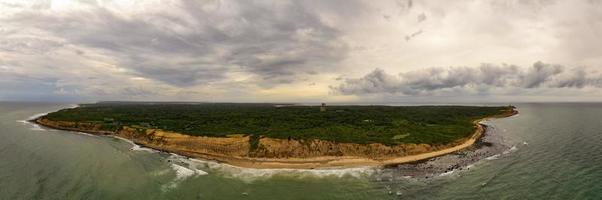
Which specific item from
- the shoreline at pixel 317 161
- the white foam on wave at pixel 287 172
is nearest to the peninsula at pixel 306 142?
the shoreline at pixel 317 161

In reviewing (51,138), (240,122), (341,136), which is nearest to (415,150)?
(341,136)

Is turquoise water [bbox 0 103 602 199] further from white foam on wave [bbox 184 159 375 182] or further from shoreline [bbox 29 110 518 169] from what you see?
shoreline [bbox 29 110 518 169]

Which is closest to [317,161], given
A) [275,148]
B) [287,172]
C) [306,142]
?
[306,142]

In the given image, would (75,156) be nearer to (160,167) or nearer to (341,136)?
(160,167)

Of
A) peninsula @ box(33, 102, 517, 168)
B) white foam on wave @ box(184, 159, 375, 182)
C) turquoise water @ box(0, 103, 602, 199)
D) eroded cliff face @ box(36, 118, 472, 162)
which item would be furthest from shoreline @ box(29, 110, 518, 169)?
turquoise water @ box(0, 103, 602, 199)

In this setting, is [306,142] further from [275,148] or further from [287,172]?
[287,172]

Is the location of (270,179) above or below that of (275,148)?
below

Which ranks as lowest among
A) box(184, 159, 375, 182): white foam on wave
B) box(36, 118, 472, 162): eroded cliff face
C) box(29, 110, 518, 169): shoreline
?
box(184, 159, 375, 182): white foam on wave

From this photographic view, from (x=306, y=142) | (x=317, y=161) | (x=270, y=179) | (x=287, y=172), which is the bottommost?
(x=270, y=179)

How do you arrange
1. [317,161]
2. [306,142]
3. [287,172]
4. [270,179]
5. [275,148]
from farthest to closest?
[306,142]
[275,148]
[317,161]
[287,172]
[270,179]
